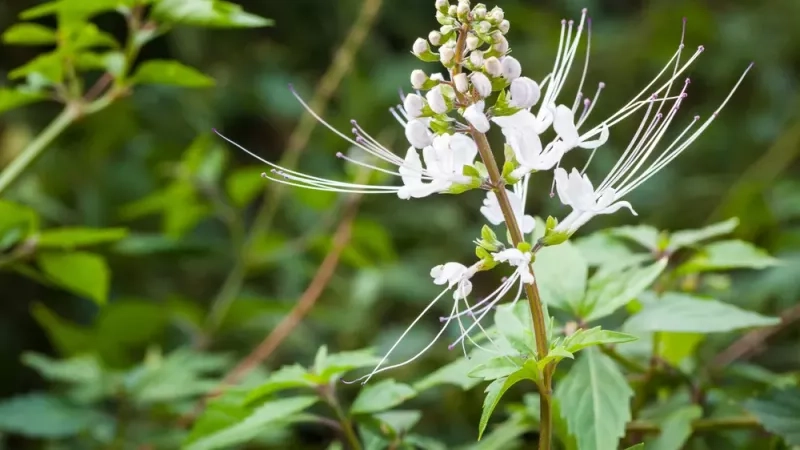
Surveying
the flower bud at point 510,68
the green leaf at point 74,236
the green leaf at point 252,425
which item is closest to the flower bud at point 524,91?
the flower bud at point 510,68

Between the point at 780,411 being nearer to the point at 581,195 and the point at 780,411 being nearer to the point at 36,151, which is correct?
the point at 581,195

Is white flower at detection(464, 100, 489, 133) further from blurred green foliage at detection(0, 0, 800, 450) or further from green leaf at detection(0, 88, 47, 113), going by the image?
green leaf at detection(0, 88, 47, 113)

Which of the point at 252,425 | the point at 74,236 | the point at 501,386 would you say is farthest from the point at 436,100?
the point at 74,236

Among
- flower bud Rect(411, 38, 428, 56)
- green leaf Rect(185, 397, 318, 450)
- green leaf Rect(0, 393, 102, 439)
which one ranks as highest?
green leaf Rect(0, 393, 102, 439)

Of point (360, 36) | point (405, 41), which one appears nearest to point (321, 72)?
point (405, 41)

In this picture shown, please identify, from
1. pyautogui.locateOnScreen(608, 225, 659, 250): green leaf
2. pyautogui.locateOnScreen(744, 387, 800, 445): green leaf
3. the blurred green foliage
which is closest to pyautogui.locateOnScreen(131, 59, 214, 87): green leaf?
the blurred green foliage

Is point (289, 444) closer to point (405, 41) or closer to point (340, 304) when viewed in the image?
point (340, 304)

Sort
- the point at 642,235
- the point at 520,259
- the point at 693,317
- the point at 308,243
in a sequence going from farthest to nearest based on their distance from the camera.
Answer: the point at 308,243 < the point at 642,235 < the point at 693,317 < the point at 520,259
